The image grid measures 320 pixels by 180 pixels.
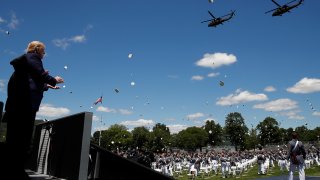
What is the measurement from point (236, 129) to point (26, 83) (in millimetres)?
148379

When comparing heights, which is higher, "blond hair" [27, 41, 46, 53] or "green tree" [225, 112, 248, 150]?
"green tree" [225, 112, 248, 150]

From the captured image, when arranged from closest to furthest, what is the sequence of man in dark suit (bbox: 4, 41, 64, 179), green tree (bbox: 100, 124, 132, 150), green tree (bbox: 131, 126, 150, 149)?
man in dark suit (bbox: 4, 41, 64, 179), green tree (bbox: 131, 126, 150, 149), green tree (bbox: 100, 124, 132, 150)

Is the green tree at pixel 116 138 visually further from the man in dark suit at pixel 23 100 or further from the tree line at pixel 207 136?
the man in dark suit at pixel 23 100

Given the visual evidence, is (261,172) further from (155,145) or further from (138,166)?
(155,145)

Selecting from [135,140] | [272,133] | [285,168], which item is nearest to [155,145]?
[135,140]

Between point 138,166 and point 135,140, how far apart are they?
153 m

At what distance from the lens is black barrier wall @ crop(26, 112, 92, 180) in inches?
152

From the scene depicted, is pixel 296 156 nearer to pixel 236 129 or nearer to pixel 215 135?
pixel 236 129

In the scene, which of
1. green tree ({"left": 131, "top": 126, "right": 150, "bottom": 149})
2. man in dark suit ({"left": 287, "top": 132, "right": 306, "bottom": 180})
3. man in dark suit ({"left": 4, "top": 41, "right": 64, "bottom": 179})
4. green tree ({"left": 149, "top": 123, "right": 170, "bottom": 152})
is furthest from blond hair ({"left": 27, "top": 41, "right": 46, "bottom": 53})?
green tree ({"left": 131, "top": 126, "right": 150, "bottom": 149})

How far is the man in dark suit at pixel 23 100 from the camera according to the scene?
3311 millimetres

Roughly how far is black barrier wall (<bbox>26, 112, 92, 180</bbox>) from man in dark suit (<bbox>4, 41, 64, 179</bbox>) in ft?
1.77

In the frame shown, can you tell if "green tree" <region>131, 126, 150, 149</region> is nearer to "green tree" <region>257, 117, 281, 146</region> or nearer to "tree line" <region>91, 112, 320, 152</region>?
"tree line" <region>91, 112, 320, 152</region>

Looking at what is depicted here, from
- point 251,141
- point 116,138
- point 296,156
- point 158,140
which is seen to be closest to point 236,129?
point 251,141

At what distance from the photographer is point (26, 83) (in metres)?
3.52
